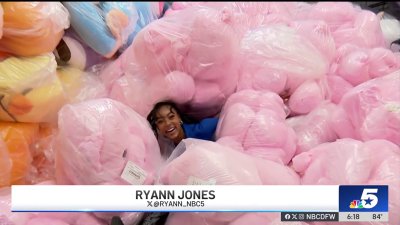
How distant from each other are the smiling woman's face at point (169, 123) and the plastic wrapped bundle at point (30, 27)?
0.37 metres

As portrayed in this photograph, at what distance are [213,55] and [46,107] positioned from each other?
1.58 ft

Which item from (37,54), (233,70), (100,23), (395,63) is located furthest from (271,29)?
(37,54)

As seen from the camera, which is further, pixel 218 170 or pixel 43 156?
pixel 43 156

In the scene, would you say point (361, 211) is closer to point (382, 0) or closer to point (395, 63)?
point (395, 63)

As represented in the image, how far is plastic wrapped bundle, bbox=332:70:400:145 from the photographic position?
1.24 m

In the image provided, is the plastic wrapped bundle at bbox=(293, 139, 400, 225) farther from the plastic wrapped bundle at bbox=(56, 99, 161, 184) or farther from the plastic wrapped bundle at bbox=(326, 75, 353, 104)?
the plastic wrapped bundle at bbox=(56, 99, 161, 184)

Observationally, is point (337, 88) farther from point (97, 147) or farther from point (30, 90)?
point (30, 90)

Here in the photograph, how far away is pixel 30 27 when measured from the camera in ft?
4.37

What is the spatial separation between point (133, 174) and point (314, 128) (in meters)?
0.52

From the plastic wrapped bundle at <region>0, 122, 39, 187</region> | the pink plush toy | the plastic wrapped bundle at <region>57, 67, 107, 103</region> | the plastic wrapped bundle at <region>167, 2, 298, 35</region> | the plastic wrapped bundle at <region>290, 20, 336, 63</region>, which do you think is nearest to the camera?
the pink plush toy

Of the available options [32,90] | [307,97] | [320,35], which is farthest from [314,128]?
[32,90]

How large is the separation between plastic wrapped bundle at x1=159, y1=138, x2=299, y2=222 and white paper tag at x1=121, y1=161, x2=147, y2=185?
0.19 ft

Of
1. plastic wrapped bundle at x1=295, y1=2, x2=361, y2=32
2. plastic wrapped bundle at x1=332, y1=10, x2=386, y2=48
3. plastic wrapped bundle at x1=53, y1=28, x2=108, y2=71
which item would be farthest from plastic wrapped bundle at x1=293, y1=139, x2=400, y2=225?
plastic wrapped bundle at x1=53, y1=28, x2=108, y2=71
